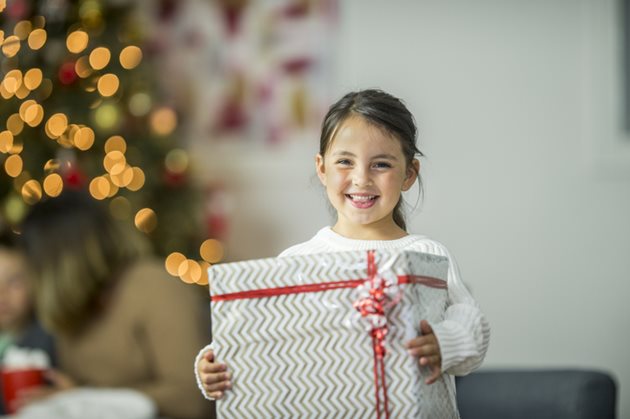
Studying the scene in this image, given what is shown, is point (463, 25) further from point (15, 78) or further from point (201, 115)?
point (15, 78)

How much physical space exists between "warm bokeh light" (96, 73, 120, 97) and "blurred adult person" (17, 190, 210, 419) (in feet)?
3.02

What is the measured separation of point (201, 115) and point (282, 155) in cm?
39

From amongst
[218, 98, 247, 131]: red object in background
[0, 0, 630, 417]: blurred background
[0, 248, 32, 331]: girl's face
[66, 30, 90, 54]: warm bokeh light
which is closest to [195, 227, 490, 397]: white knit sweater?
[0, 248, 32, 331]: girl's face

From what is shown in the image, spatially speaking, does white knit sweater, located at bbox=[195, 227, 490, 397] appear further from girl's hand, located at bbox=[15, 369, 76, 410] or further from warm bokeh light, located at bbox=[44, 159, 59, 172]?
warm bokeh light, located at bbox=[44, 159, 59, 172]

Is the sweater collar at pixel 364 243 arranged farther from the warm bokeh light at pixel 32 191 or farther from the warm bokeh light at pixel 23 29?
the warm bokeh light at pixel 23 29

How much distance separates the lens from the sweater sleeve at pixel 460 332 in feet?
4.32

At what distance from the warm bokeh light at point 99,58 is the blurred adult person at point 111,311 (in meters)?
0.96

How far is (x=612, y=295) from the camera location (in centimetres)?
363

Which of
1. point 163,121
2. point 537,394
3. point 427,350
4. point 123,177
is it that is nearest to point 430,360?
point 427,350

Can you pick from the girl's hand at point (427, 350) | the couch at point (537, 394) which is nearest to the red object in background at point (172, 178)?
the couch at point (537, 394)

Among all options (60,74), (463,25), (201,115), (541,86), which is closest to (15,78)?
(60,74)

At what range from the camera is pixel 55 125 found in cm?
344

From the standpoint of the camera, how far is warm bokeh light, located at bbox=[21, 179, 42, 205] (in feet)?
11.0

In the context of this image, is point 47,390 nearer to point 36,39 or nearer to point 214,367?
point 214,367
